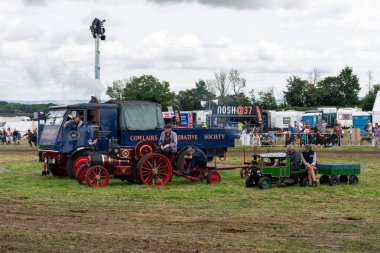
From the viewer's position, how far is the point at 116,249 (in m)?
8.43

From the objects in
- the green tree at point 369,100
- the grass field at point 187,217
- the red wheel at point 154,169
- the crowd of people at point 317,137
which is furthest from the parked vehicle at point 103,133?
the green tree at point 369,100

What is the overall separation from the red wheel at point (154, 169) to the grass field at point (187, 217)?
0.28 metres

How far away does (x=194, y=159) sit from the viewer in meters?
17.5

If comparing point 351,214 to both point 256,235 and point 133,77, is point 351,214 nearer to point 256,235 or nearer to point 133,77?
point 256,235

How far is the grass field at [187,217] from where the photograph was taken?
8867 millimetres

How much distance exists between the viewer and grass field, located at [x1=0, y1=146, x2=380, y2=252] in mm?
8867

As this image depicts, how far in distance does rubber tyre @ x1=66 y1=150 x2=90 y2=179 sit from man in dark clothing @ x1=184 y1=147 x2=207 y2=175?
3093 mm

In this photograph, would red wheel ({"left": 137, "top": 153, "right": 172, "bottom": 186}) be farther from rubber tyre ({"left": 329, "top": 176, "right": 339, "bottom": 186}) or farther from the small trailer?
rubber tyre ({"left": 329, "top": 176, "right": 339, "bottom": 186})

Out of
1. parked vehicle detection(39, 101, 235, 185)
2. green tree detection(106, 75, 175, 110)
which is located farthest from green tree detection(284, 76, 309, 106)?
parked vehicle detection(39, 101, 235, 185)

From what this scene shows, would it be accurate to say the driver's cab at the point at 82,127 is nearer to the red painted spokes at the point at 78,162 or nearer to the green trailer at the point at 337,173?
the red painted spokes at the point at 78,162

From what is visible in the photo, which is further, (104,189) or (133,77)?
(133,77)

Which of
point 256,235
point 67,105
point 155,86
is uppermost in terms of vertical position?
point 155,86

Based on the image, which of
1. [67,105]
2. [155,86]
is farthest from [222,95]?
[67,105]

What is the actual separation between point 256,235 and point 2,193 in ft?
26.2
